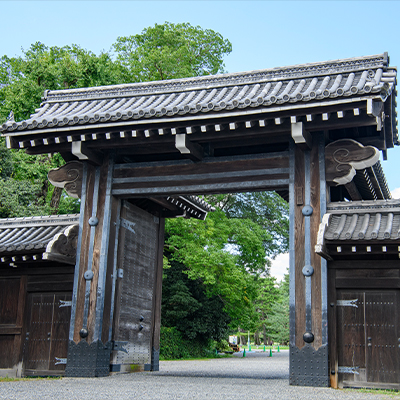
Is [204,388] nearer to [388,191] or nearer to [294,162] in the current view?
[294,162]

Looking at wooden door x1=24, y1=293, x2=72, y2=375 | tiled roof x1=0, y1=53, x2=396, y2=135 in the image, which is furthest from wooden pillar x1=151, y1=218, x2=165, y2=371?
tiled roof x1=0, y1=53, x2=396, y2=135

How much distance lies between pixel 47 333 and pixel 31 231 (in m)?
2.17

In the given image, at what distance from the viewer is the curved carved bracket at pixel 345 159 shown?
8.66 meters

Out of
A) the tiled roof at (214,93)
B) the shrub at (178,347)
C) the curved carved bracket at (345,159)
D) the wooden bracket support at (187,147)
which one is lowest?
the shrub at (178,347)

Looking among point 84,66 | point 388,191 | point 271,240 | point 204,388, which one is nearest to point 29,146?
point 204,388

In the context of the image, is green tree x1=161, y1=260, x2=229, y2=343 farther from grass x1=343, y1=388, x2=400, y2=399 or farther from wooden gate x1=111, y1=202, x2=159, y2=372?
grass x1=343, y1=388, x2=400, y2=399

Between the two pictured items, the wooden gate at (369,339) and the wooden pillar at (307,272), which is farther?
the wooden pillar at (307,272)

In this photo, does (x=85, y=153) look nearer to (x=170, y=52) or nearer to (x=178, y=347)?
(x=178, y=347)

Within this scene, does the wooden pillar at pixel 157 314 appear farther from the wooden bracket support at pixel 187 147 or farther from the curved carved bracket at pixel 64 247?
the wooden bracket support at pixel 187 147

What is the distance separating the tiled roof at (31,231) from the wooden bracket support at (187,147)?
9.65ft

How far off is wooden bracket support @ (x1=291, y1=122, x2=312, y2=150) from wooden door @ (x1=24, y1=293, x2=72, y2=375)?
5473mm

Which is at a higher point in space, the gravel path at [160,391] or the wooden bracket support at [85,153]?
the wooden bracket support at [85,153]

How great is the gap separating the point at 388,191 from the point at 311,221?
15.5 ft

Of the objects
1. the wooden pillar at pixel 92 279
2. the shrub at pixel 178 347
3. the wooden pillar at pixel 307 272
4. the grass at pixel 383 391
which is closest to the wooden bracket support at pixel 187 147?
the wooden pillar at pixel 307 272
